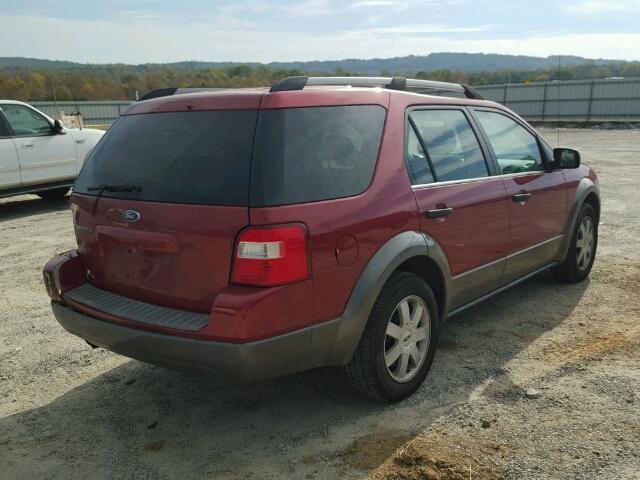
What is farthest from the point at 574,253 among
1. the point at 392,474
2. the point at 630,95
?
the point at 630,95

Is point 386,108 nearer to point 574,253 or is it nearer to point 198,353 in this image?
point 198,353

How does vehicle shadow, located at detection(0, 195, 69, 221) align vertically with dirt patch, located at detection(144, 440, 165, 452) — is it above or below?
below

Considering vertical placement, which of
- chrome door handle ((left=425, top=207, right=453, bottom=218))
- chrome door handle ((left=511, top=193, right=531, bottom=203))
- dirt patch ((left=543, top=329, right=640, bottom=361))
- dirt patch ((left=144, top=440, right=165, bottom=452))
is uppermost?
chrome door handle ((left=425, top=207, right=453, bottom=218))

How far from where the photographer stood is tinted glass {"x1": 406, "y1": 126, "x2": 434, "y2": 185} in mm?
3420

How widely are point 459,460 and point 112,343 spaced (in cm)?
181

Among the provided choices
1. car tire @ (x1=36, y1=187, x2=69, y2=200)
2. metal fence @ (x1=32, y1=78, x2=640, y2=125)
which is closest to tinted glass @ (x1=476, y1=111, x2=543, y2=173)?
car tire @ (x1=36, y1=187, x2=69, y2=200)

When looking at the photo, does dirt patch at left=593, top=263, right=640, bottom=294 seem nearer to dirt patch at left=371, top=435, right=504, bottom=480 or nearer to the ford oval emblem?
Answer: dirt patch at left=371, top=435, right=504, bottom=480

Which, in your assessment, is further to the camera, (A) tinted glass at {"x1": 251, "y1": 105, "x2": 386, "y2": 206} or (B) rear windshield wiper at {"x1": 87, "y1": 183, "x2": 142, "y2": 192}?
(B) rear windshield wiper at {"x1": 87, "y1": 183, "x2": 142, "y2": 192}

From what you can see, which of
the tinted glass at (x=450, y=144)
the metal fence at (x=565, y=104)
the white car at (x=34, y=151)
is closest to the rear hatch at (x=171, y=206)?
the tinted glass at (x=450, y=144)

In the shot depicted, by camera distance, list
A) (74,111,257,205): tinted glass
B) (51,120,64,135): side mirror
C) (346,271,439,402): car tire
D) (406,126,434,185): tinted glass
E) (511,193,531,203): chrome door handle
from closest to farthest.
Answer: (74,111,257,205): tinted glass, (346,271,439,402): car tire, (406,126,434,185): tinted glass, (511,193,531,203): chrome door handle, (51,120,64,135): side mirror

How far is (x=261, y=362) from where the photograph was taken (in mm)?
2684

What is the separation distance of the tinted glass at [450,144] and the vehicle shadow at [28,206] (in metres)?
8.18

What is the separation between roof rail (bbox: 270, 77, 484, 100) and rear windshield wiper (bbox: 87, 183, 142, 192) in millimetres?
869

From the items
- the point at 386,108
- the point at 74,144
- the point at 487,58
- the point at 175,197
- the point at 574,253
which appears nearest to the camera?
the point at 175,197
